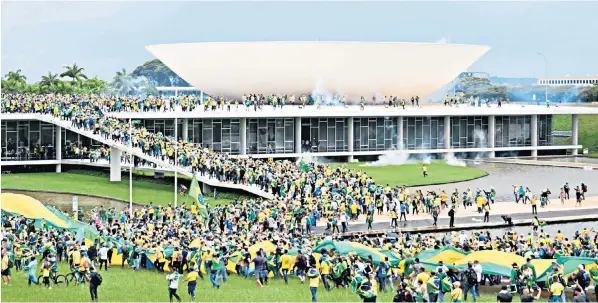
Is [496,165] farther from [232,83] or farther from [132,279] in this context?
[132,279]

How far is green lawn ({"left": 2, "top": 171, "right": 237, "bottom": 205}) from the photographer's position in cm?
4703

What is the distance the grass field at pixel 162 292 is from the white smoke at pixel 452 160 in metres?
36.3

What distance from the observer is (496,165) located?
61.7m

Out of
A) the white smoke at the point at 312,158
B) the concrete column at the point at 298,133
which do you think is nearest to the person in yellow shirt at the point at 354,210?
the white smoke at the point at 312,158

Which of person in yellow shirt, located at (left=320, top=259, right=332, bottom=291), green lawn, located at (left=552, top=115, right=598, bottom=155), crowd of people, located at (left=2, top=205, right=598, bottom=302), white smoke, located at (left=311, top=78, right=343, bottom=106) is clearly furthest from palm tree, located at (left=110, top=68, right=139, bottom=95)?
person in yellow shirt, located at (left=320, top=259, right=332, bottom=291)

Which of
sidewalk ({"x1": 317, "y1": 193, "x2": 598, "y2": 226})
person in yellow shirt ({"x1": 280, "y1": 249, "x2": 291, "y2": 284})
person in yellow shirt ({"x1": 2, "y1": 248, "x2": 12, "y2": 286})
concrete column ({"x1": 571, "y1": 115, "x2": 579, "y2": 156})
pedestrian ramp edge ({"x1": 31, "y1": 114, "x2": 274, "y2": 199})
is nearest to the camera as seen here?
person in yellow shirt ({"x1": 2, "y1": 248, "x2": 12, "y2": 286})

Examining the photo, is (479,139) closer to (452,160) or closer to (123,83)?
(452,160)

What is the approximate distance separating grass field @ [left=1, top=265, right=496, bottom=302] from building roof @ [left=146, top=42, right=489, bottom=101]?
131 ft

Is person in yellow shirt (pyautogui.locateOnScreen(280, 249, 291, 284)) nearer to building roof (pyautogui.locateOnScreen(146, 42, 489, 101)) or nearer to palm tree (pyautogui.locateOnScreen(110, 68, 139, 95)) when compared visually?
building roof (pyautogui.locateOnScreen(146, 42, 489, 101))

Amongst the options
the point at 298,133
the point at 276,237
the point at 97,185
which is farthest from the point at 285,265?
the point at 298,133

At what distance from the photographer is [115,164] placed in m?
52.1

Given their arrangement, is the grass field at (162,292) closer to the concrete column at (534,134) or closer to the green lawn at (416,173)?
the green lawn at (416,173)

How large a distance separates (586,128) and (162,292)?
61.7 m

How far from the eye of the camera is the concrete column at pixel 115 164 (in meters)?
51.8
